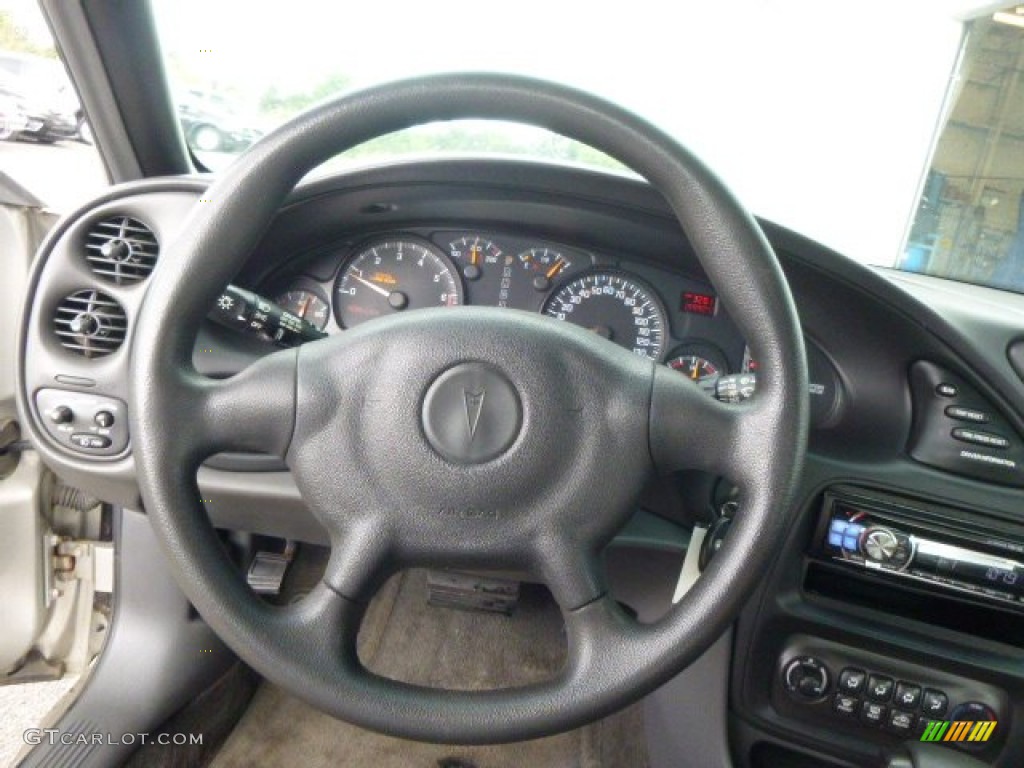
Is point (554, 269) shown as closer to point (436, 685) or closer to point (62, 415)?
point (62, 415)

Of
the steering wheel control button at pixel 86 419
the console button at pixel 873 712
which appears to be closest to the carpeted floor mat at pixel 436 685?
the console button at pixel 873 712

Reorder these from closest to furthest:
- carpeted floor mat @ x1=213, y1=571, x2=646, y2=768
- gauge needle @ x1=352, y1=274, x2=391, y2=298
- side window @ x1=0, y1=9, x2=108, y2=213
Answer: side window @ x1=0, y1=9, x2=108, y2=213 → gauge needle @ x1=352, y1=274, x2=391, y2=298 → carpeted floor mat @ x1=213, y1=571, x2=646, y2=768

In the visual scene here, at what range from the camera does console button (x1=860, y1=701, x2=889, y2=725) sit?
132 centimetres

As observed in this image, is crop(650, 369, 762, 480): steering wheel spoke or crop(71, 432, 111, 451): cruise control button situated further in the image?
crop(71, 432, 111, 451): cruise control button

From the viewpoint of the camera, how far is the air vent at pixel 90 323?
1.27 meters

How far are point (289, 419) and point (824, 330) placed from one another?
2.79ft

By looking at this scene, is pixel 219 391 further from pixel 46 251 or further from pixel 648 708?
pixel 648 708

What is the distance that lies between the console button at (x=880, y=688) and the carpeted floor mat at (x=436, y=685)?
0.55 metres

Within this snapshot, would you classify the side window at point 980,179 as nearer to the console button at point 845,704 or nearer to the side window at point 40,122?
the console button at point 845,704

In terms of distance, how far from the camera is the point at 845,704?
1339 mm


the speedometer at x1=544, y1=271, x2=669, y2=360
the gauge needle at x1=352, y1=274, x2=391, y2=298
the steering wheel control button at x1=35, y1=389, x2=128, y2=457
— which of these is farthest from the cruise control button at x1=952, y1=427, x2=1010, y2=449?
the steering wheel control button at x1=35, y1=389, x2=128, y2=457

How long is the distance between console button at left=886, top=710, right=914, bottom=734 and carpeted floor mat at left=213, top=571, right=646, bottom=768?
1.78 feet

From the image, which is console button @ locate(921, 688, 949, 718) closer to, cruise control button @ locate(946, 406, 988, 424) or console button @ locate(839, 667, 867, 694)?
console button @ locate(839, 667, 867, 694)

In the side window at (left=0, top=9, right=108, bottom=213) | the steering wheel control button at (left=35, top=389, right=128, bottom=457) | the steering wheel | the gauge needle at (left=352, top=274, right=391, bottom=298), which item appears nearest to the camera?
the steering wheel
